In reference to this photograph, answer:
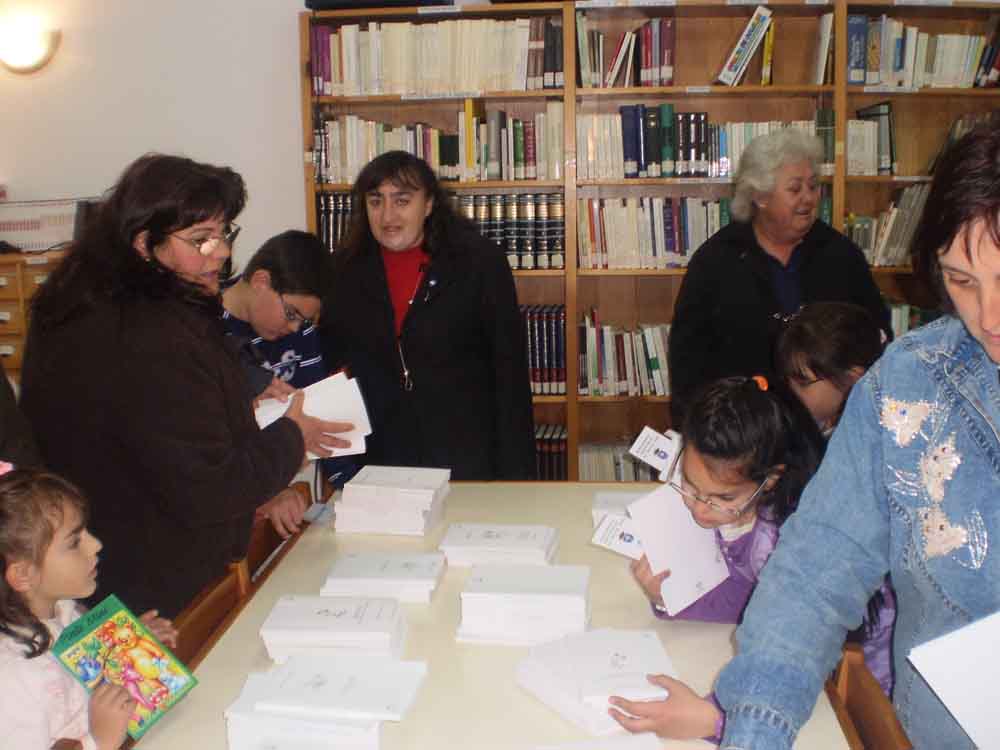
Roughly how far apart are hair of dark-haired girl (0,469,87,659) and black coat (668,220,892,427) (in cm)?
214

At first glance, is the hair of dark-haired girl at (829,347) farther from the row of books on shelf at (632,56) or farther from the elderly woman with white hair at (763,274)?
the row of books on shelf at (632,56)

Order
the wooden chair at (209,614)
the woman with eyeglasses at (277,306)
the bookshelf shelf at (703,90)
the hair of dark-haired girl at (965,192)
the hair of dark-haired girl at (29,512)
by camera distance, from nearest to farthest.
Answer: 1. the hair of dark-haired girl at (965,192)
2. the hair of dark-haired girl at (29,512)
3. the wooden chair at (209,614)
4. the woman with eyeglasses at (277,306)
5. the bookshelf shelf at (703,90)

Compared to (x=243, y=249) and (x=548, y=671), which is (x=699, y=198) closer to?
(x=243, y=249)

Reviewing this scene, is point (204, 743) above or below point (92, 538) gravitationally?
below

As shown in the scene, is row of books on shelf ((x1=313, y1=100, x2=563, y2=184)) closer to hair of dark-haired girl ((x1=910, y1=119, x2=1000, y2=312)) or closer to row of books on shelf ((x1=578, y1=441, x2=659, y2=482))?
row of books on shelf ((x1=578, y1=441, x2=659, y2=482))

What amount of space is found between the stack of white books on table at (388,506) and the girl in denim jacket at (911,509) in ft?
3.91

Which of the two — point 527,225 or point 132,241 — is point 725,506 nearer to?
point 132,241

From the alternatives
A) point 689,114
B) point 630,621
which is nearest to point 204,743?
point 630,621

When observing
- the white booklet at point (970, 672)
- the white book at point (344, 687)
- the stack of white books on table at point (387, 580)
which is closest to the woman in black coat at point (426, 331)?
the stack of white books on table at point (387, 580)

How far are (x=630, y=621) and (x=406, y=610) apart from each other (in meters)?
0.43

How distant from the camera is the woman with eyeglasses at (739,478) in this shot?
1.75 m

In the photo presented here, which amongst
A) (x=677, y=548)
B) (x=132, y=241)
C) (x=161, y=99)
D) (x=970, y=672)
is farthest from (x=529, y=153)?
(x=970, y=672)

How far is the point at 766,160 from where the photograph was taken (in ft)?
10.5

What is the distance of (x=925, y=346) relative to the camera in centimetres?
107
